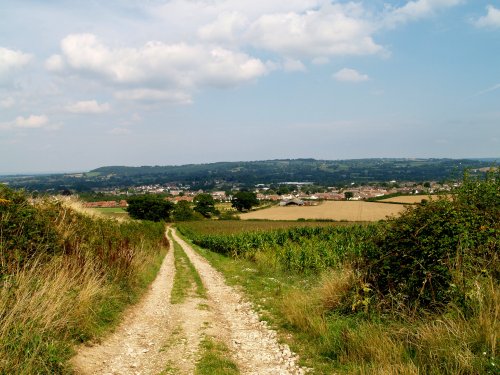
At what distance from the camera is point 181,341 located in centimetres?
691

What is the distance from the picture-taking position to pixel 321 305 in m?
7.82

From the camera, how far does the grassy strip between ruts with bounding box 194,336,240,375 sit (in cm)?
554

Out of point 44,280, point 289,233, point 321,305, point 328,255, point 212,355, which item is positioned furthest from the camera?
point 289,233

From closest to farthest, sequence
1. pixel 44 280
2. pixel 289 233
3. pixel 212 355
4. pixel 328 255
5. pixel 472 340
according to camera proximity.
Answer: pixel 472 340 → pixel 212 355 → pixel 44 280 → pixel 328 255 → pixel 289 233

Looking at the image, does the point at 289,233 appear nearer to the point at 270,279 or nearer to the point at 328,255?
the point at 328,255

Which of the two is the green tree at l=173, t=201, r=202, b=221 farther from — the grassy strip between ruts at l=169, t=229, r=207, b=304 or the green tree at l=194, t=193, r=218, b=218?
the grassy strip between ruts at l=169, t=229, r=207, b=304

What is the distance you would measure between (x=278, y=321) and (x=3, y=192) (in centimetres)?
685

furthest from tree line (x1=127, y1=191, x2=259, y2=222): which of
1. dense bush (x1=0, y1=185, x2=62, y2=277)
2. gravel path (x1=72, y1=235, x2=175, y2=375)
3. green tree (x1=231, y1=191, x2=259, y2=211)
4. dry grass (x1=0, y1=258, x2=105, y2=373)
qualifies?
dry grass (x1=0, y1=258, x2=105, y2=373)

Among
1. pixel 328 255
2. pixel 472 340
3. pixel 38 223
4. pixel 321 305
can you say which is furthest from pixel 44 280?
pixel 328 255

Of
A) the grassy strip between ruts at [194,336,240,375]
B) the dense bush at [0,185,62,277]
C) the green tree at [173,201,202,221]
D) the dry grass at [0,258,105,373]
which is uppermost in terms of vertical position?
the dense bush at [0,185,62,277]

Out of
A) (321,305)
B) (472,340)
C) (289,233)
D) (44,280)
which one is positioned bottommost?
(289,233)

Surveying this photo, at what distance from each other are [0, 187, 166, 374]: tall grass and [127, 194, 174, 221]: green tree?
82.2 metres

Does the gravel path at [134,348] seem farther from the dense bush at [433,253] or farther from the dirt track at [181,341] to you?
the dense bush at [433,253]

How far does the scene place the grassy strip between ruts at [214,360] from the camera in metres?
5.54
